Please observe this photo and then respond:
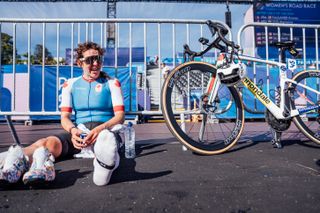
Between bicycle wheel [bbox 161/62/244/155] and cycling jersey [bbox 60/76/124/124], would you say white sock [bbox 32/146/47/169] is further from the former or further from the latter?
bicycle wheel [bbox 161/62/244/155]

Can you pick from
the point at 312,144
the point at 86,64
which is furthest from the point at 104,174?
the point at 312,144

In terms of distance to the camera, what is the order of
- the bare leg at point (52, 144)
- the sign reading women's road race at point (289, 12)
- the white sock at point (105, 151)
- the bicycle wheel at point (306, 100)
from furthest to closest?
the sign reading women's road race at point (289, 12) → the bicycle wheel at point (306, 100) → the bare leg at point (52, 144) → the white sock at point (105, 151)

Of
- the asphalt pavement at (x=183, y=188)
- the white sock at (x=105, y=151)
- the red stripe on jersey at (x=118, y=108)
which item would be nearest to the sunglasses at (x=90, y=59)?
the red stripe on jersey at (x=118, y=108)

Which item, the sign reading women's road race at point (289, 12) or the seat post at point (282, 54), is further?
the sign reading women's road race at point (289, 12)

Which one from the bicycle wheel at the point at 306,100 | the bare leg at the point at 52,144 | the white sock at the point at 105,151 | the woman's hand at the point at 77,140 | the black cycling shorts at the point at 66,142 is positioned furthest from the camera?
the bicycle wheel at the point at 306,100

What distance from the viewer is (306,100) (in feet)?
8.63

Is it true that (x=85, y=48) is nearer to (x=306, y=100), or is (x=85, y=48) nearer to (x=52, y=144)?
(x=52, y=144)

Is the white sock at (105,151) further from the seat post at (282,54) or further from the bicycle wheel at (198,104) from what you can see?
the seat post at (282,54)

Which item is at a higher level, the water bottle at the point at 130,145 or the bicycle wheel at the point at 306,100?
the bicycle wheel at the point at 306,100

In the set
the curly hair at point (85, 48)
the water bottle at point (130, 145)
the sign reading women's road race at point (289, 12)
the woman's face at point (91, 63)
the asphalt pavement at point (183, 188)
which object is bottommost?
the asphalt pavement at point (183, 188)

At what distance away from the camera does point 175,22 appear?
9.09 ft

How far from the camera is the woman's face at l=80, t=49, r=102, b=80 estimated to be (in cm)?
203

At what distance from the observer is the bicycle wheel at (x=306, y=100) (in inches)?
94.4

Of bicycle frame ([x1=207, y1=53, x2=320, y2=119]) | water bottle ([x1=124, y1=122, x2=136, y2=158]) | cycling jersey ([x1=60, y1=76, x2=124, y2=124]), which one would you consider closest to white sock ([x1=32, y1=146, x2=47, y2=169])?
cycling jersey ([x1=60, y1=76, x2=124, y2=124])
